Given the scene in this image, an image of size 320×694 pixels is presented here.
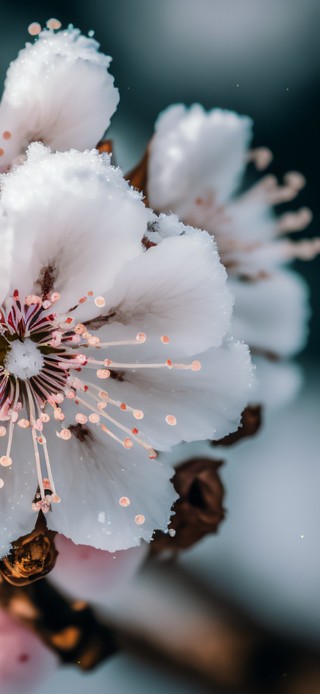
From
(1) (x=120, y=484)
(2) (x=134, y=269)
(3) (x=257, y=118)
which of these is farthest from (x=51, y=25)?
(3) (x=257, y=118)

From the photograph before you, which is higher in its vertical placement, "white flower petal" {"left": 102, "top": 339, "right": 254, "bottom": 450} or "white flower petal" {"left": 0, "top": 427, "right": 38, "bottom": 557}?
"white flower petal" {"left": 102, "top": 339, "right": 254, "bottom": 450}

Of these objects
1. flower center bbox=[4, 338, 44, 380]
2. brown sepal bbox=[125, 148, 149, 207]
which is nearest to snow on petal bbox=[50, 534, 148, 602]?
flower center bbox=[4, 338, 44, 380]

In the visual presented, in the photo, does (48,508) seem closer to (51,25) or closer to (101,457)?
(101,457)

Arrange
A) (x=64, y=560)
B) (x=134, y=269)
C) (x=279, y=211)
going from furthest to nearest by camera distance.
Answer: (x=279, y=211)
(x=64, y=560)
(x=134, y=269)

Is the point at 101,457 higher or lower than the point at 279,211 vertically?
lower

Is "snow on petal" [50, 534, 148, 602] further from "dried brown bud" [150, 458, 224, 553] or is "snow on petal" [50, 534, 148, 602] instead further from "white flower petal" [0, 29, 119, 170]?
"white flower petal" [0, 29, 119, 170]

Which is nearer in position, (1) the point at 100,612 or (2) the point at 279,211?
(1) the point at 100,612

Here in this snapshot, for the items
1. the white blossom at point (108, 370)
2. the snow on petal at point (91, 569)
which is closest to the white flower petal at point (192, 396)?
the white blossom at point (108, 370)
